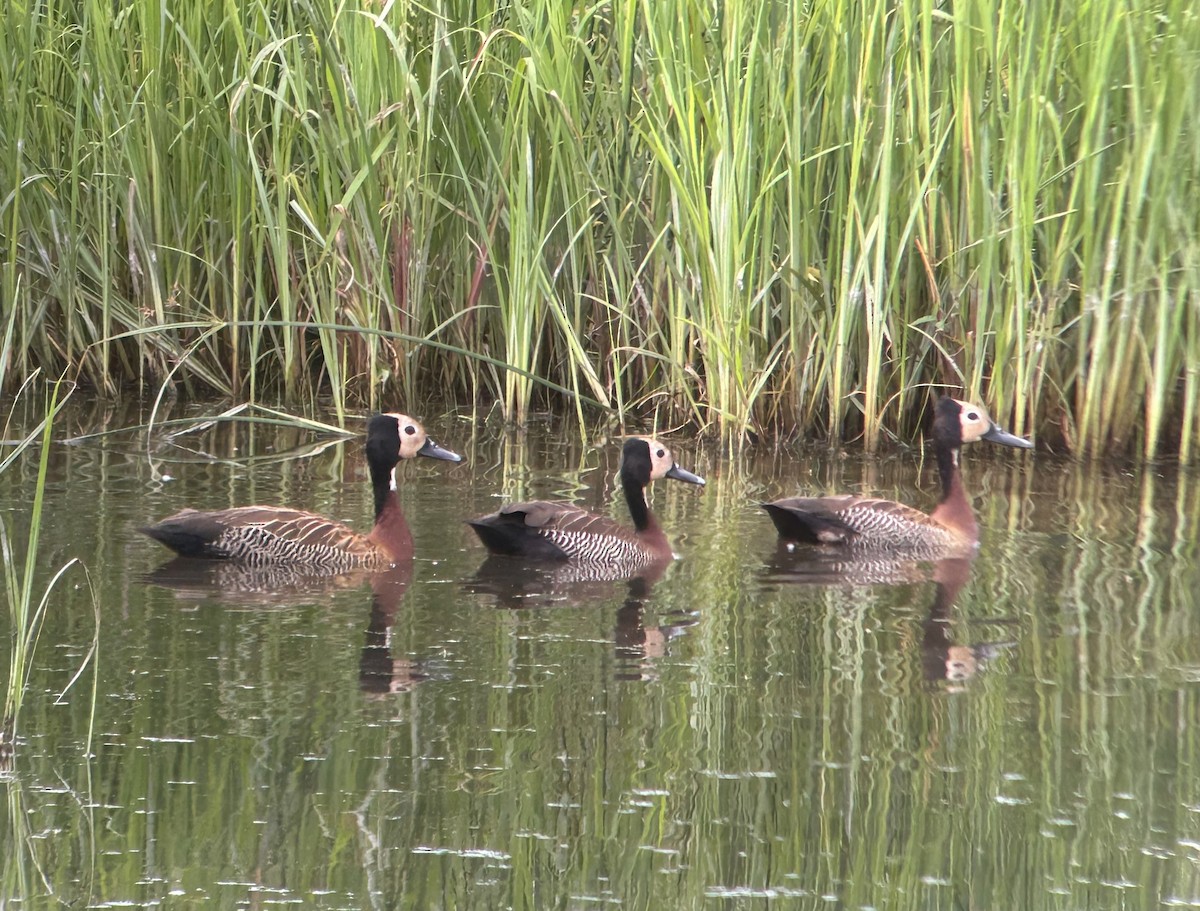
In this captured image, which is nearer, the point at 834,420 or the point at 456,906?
the point at 456,906

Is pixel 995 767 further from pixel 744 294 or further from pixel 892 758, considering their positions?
pixel 744 294

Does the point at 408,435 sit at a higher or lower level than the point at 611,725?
higher

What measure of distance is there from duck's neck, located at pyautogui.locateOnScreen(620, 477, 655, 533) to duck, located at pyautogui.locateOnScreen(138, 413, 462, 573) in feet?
3.31

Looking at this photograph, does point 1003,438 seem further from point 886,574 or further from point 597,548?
point 597,548

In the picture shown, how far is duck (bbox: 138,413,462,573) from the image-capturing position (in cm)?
743

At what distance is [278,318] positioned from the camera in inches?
430

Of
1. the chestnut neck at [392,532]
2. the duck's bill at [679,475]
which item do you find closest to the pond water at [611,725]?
the chestnut neck at [392,532]

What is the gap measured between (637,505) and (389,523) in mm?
1105

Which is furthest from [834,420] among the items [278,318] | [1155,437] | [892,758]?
→ [892,758]

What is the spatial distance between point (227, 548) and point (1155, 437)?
4.65m

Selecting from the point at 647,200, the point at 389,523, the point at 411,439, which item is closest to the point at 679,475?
the point at 411,439

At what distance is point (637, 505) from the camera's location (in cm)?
819

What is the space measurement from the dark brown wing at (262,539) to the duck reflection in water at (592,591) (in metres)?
0.53

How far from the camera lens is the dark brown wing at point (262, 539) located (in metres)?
7.42
